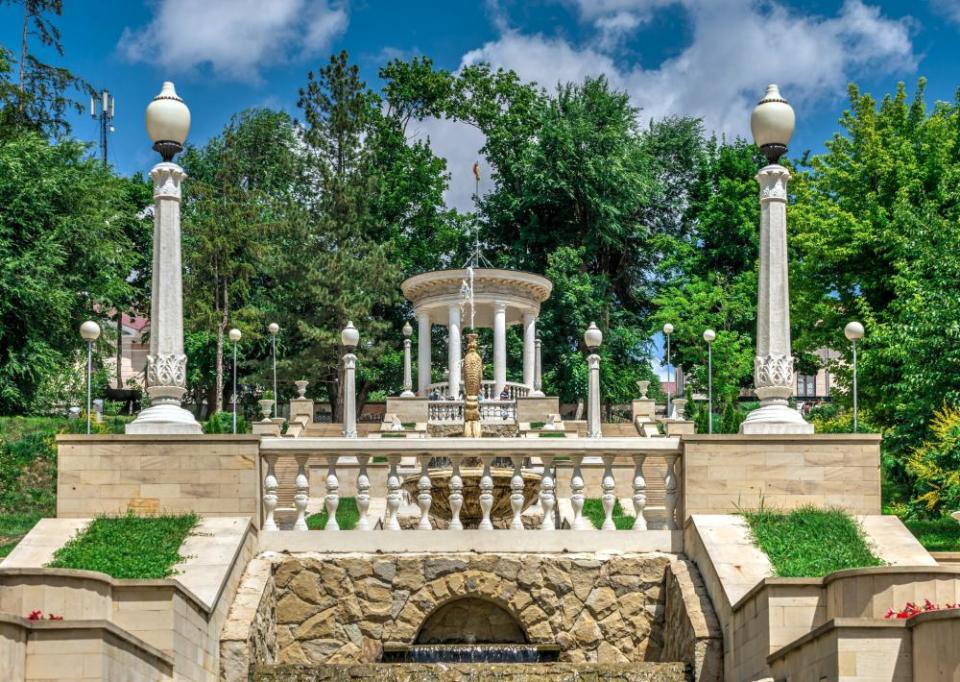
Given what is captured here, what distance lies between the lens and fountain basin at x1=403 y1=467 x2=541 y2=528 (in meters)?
14.3

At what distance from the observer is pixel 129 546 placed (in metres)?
11.8

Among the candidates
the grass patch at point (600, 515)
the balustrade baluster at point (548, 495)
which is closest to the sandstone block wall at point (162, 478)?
the balustrade baluster at point (548, 495)

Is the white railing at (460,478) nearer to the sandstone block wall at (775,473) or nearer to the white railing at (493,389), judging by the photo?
the sandstone block wall at (775,473)

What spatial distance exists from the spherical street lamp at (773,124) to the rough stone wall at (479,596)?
4.43 meters

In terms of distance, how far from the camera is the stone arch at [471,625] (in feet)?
42.8

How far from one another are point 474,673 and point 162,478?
3.79 meters

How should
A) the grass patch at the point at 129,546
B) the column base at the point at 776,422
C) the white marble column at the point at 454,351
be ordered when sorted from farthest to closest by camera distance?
the white marble column at the point at 454,351 < the column base at the point at 776,422 < the grass patch at the point at 129,546

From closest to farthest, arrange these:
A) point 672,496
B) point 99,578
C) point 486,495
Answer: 1. point 99,578
2. point 486,495
3. point 672,496

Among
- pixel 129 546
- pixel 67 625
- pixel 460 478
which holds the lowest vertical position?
pixel 67 625

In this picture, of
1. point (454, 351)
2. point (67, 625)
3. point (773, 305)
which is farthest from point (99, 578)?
point (454, 351)

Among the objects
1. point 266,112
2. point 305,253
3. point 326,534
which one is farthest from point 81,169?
point 326,534

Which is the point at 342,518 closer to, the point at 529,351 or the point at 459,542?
the point at 459,542

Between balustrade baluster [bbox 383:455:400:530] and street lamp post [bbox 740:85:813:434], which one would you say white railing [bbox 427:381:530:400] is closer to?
street lamp post [bbox 740:85:813:434]

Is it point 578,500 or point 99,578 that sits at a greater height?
point 578,500
